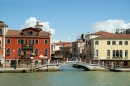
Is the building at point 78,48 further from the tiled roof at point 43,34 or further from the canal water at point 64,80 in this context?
the canal water at point 64,80

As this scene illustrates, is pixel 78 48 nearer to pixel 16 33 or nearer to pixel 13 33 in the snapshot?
pixel 16 33

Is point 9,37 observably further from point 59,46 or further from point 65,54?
point 59,46

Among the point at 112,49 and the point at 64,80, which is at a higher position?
the point at 112,49

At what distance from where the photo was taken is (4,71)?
47.8m

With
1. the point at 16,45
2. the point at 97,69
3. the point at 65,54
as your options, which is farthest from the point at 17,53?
the point at 65,54

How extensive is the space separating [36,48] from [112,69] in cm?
1303

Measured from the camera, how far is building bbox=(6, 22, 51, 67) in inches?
2137

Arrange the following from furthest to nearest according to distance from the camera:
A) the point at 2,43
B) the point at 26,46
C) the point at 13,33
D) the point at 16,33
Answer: the point at 16,33, the point at 13,33, the point at 26,46, the point at 2,43

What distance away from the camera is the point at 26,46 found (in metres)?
54.7

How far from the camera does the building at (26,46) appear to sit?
54.3 m

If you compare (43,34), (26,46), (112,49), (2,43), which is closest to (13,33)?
(2,43)

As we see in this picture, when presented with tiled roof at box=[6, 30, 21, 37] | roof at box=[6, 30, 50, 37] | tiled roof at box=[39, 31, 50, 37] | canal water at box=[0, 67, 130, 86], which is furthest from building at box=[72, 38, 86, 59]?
canal water at box=[0, 67, 130, 86]

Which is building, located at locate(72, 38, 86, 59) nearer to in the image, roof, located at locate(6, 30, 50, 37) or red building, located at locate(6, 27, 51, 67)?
roof, located at locate(6, 30, 50, 37)

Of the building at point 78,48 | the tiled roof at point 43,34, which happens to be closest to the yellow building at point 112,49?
the tiled roof at point 43,34
